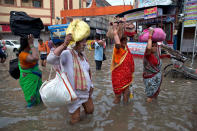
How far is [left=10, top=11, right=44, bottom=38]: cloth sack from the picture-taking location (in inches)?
117

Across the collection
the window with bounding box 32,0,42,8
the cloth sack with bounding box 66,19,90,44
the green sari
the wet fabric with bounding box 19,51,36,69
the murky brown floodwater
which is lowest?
the murky brown floodwater

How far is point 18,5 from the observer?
85.3 ft

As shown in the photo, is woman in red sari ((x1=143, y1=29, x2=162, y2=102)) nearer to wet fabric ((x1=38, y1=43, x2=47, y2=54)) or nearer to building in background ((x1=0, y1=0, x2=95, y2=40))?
wet fabric ((x1=38, y1=43, x2=47, y2=54))

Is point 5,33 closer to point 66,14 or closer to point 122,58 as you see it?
point 66,14

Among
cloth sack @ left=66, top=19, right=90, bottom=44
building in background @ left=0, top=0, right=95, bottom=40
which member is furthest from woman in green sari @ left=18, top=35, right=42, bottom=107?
building in background @ left=0, top=0, right=95, bottom=40

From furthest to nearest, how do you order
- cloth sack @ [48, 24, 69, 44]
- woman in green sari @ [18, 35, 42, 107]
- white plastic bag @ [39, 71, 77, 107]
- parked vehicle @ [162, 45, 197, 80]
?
parked vehicle @ [162, 45, 197, 80], woman in green sari @ [18, 35, 42, 107], cloth sack @ [48, 24, 69, 44], white plastic bag @ [39, 71, 77, 107]

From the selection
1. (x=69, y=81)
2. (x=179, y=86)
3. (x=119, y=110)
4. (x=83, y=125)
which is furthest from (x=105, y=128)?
(x=179, y=86)

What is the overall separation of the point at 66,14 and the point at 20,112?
70.9 feet

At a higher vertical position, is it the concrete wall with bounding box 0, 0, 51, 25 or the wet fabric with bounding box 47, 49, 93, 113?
the concrete wall with bounding box 0, 0, 51, 25

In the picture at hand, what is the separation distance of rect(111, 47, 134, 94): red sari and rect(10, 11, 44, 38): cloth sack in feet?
5.39

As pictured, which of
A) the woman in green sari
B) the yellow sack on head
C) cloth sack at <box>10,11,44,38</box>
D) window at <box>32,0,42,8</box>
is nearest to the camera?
the yellow sack on head

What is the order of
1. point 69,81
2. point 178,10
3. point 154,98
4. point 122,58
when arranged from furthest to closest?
point 178,10 → point 154,98 → point 122,58 → point 69,81

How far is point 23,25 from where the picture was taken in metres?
3.03

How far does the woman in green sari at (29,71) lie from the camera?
10.1ft
